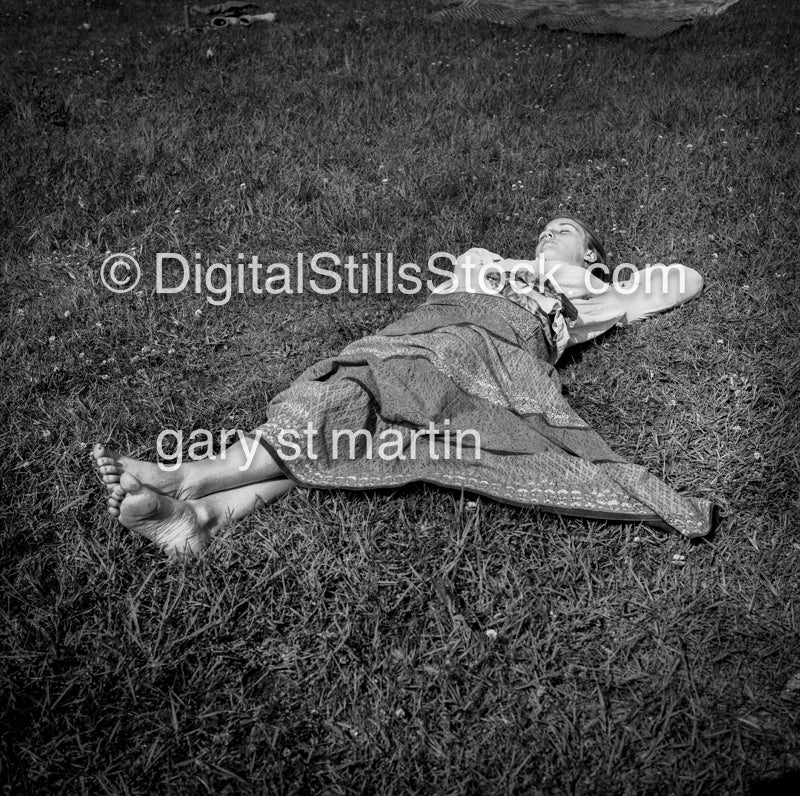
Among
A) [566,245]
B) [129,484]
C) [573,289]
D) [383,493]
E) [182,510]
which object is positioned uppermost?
[566,245]

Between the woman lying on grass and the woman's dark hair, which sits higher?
the woman's dark hair

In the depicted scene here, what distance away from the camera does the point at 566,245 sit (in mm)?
4688

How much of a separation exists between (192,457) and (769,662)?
2.60m

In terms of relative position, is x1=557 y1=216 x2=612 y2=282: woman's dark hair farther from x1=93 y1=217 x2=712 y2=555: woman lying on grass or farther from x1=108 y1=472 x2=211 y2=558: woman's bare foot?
x1=108 y1=472 x2=211 y2=558: woman's bare foot

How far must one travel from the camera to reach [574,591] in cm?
300

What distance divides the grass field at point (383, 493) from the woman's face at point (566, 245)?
63 cm

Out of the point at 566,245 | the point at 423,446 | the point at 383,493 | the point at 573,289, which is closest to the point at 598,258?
the point at 566,245

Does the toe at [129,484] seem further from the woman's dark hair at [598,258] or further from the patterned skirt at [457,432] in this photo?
the woman's dark hair at [598,258]

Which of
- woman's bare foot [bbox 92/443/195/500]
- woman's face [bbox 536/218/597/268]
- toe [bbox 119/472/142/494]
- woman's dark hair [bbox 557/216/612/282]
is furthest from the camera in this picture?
woman's dark hair [bbox 557/216/612/282]

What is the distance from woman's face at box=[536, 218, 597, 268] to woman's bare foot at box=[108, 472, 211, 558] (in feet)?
8.99

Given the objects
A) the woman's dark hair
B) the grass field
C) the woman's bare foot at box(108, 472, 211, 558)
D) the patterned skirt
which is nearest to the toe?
the woman's bare foot at box(108, 472, 211, 558)

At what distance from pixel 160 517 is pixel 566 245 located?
3028 mm

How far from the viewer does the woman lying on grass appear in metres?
3.08

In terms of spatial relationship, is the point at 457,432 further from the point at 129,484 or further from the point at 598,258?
the point at 598,258
